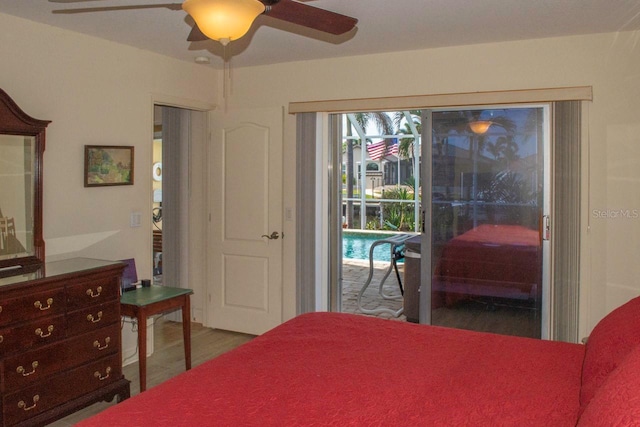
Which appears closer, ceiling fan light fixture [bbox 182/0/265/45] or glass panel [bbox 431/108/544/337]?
ceiling fan light fixture [bbox 182/0/265/45]

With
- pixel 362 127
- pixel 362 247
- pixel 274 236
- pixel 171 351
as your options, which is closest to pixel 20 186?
pixel 171 351

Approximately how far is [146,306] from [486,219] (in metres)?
2.64

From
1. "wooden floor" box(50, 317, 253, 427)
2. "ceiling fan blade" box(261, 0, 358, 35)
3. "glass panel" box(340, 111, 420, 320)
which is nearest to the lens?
"ceiling fan blade" box(261, 0, 358, 35)

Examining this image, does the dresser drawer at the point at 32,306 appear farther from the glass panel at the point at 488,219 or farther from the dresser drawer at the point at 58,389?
the glass panel at the point at 488,219

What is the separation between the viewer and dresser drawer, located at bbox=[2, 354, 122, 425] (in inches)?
105

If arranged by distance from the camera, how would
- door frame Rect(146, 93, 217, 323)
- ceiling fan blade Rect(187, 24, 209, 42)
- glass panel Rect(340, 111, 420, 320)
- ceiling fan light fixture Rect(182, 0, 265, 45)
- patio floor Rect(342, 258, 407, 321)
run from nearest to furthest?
ceiling fan light fixture Rect(182, 0, 265, 45) < ceiling fan blade Rect(187, 24, 209, 42) < door frame Rect(146, 93, 217, 323) < patio floor Rect(342, 258, 407, 321) < glass panel Rect(340, 111, 420, 320)

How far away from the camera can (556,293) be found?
3789 mm

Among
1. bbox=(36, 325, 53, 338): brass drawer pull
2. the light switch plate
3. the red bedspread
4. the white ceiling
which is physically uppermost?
the white ceiling

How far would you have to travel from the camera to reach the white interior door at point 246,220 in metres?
4.67

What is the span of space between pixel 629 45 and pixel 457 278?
2116mm

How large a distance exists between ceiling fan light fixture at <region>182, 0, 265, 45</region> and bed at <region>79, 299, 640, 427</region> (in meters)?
1.26

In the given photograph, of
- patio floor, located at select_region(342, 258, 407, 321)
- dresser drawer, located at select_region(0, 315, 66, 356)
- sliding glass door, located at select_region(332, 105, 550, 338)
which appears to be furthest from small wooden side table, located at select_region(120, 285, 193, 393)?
patio floor, located at select_region(342, 258, 407, 321)

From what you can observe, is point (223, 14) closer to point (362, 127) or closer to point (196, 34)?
point (196, 34)

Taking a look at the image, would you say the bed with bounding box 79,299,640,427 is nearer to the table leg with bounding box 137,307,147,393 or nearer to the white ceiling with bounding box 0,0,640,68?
the table leg with bounding box 137,307,147,393
